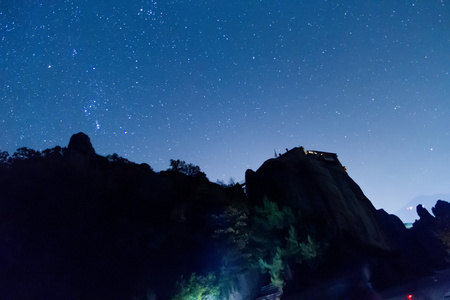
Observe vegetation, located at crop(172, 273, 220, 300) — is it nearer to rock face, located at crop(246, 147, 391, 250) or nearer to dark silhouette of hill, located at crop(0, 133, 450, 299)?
dark silhouette of hill, located at crop(0, 133, 450, 299)

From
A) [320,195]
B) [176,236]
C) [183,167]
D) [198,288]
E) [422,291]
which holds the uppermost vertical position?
[183,167]

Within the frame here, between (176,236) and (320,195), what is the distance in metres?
17.0

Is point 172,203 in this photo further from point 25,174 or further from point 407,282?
point 407,282

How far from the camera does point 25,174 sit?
24125 millimetres

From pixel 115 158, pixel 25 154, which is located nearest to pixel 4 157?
pixel 25 154

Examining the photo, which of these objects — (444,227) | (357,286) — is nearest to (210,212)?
(357,286)

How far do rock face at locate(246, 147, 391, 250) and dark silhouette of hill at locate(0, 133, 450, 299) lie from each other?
0.15 metres

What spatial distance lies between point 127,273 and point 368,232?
25718 mm

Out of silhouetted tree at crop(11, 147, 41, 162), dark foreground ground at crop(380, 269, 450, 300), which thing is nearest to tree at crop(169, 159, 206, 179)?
silhouetted tree at crop(11, 147, 41, 162)

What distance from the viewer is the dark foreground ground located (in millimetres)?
23250

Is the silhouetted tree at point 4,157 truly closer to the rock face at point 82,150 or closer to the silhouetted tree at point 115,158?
the rock face at point 82,150

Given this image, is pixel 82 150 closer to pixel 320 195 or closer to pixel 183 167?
pixel 183 167

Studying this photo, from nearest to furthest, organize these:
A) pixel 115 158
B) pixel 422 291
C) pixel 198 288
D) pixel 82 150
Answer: pixel 198 288
pixel 422 291
pixel 82 150
pixel 115 158

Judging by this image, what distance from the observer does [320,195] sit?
3109 centimetres
